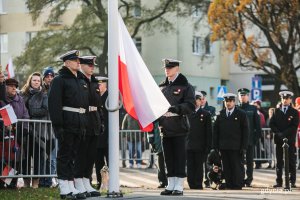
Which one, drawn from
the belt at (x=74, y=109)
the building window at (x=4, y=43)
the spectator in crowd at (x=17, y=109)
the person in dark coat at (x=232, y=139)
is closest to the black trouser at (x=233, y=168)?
the person in dark coat at (x=232, y=139)

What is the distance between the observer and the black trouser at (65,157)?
12.3 m

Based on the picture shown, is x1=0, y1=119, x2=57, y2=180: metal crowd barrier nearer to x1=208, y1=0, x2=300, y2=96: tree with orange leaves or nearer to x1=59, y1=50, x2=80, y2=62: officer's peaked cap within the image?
x1=59, y1=50, x2=80, y2=62: officer's peaked cap

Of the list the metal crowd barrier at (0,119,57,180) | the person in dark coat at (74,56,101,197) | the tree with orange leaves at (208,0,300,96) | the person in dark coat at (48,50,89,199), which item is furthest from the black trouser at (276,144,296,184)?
the tree with orange leaves at (208,0,300,96)

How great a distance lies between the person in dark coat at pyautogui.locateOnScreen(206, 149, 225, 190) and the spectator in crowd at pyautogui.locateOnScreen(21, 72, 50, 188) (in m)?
3.40

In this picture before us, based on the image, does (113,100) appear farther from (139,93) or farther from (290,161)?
(290,161)

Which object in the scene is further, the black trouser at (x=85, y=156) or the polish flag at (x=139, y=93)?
the polish flag at (x=139, y=93)

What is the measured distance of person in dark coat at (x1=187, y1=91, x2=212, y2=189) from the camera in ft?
58.1

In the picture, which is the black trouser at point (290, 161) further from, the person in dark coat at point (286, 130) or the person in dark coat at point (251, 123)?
the person in dark coat at point (251, 123)

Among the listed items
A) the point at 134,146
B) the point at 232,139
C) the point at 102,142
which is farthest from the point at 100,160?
the point at 134,146

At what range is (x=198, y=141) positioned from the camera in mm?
17797

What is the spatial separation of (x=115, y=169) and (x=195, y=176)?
5.15 m

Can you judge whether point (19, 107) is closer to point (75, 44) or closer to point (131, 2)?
point (75, 44)

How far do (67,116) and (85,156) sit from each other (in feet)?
3.01

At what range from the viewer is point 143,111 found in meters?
13.1
